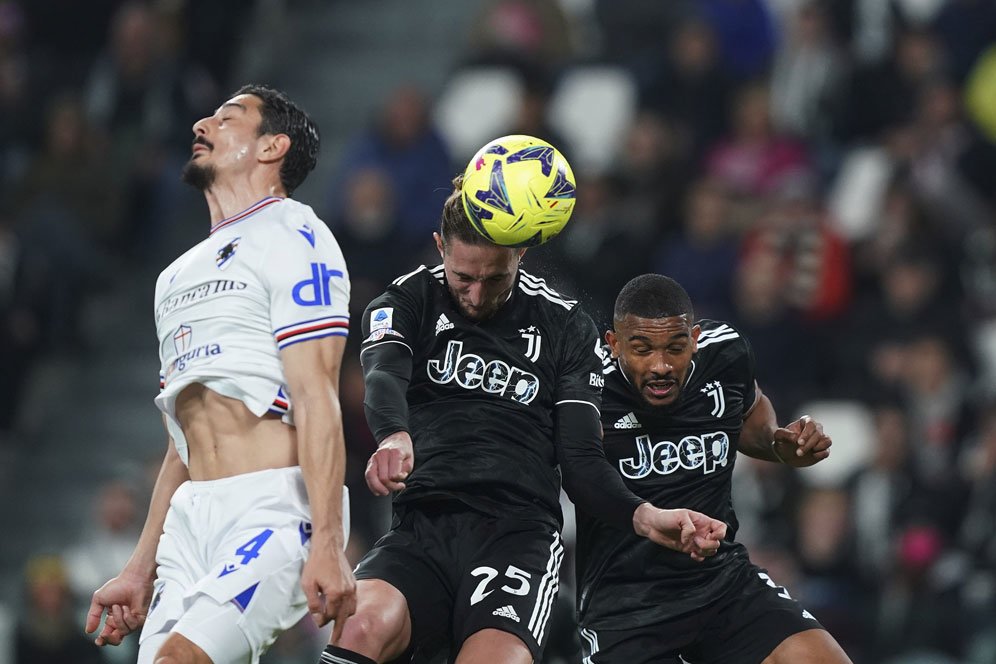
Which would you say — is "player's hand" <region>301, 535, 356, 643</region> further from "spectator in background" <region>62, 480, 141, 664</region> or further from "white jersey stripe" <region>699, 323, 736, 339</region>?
"spectator in background" <region>62, 480, 141, 664</region>

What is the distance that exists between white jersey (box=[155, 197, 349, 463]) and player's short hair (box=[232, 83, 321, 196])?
263 mm

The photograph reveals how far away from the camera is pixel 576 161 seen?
1324cm

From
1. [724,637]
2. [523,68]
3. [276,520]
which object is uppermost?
[523,68]

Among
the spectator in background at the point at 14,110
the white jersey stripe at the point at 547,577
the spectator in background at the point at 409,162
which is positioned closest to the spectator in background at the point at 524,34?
the spectator in background at the point at 409,162

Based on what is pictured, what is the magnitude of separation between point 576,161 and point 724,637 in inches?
285

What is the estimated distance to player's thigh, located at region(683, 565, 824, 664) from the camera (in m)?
6.40

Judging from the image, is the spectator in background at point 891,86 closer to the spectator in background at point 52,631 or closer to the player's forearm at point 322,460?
the spectator in background at point 52,631

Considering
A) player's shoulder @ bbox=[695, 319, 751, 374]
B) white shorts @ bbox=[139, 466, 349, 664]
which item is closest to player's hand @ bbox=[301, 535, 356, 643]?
white shorts @ bbox=[139, 466, 349, 664]

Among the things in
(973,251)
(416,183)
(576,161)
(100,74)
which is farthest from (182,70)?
(973,251)

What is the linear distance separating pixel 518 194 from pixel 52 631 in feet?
22.5

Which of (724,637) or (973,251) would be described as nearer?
(724,637)

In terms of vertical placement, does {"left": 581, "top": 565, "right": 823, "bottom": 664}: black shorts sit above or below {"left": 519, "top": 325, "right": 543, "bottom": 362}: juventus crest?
below

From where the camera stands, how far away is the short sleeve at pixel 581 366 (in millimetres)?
6203

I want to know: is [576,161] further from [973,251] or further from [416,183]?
[973,251]
